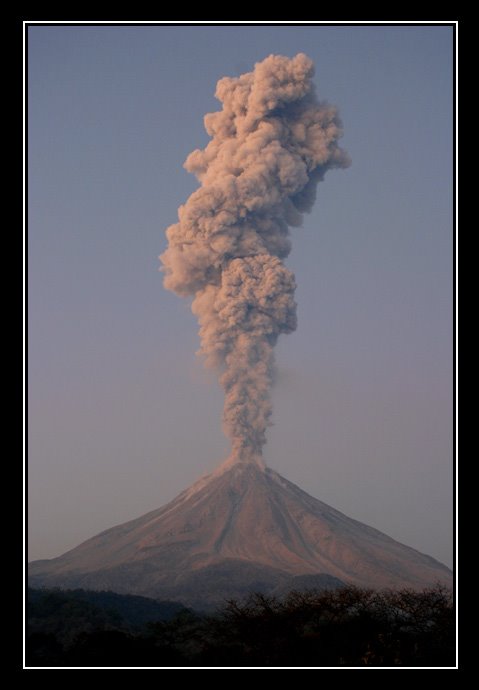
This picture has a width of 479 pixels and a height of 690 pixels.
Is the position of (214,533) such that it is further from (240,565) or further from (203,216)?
(203,216)

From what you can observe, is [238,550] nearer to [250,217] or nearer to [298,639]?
[250,217]

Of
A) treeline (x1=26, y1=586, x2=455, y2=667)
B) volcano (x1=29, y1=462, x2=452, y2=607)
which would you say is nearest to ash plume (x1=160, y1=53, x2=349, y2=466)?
volcano (x1=29, y1=462, x2=452, y2=607)

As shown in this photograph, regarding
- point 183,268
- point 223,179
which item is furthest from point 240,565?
point 223,179

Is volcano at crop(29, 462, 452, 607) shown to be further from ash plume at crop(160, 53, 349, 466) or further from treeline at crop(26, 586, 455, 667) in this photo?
treeline at crop(26, 586, 455, 667)

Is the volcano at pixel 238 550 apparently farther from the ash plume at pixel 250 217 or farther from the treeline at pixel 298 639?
the treeline at pixel 298 639

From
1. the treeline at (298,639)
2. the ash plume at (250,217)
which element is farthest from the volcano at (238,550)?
the treeline at (298,639)
